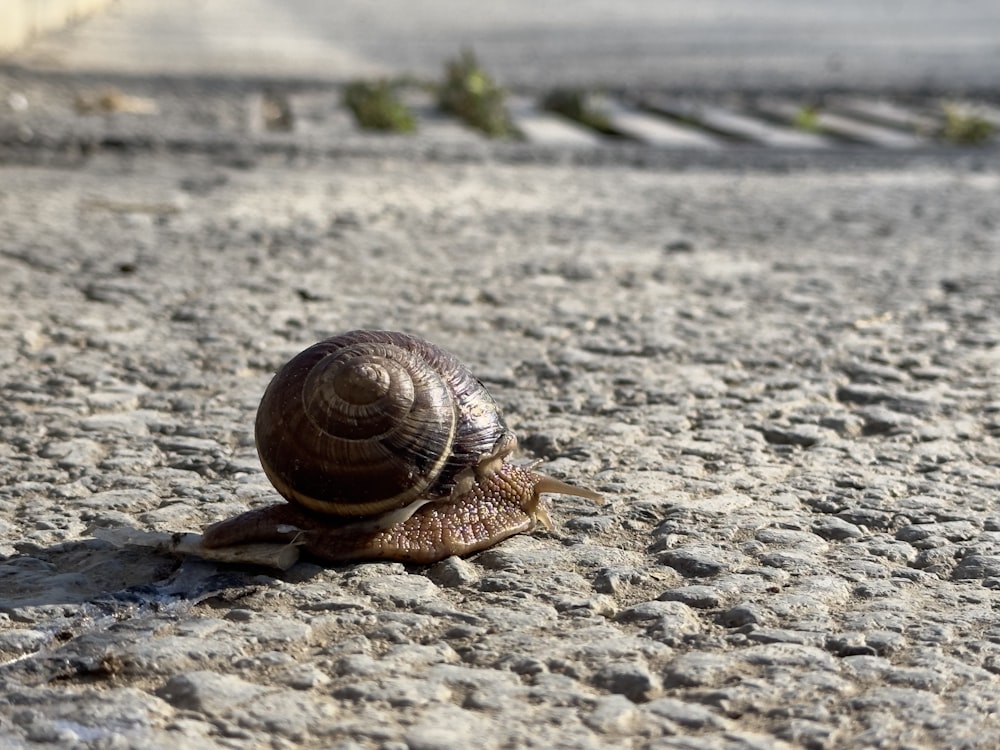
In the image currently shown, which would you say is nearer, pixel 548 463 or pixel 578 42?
pixel 548 463

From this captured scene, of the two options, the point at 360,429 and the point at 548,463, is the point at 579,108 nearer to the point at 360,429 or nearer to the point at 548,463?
the point at 548,463

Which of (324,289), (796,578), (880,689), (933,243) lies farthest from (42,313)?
(933,243)

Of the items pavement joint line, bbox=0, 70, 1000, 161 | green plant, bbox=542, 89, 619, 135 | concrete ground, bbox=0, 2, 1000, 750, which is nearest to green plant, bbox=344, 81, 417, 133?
pavement joint line, bbox=0, 70, 1000, 161

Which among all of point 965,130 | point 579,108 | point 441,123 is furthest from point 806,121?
point 441,123

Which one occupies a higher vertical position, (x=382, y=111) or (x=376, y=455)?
(x=382, y=111)

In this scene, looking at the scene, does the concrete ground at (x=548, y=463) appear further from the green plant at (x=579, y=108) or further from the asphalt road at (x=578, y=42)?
the asphalt road at (x=578, y=42)

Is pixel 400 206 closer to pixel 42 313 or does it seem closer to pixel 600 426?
pixel 42 313

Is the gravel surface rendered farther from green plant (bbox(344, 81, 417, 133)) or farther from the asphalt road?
the asphalt road
